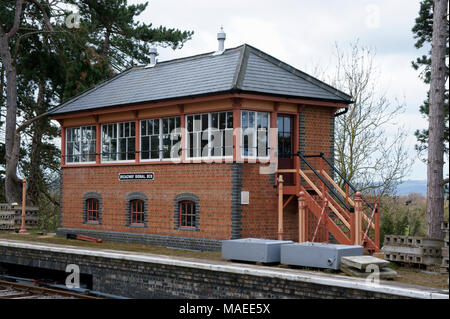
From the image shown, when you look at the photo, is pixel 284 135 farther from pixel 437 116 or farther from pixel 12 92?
pixel 12 92

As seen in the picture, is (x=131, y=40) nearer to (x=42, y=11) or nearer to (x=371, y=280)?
(x=42, y=11)

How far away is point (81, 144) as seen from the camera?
21.6 m

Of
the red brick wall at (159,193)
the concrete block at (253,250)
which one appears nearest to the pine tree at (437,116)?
the concrete block at (253,250)

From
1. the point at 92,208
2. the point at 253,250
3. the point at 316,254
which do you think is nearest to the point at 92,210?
the point at 92,208

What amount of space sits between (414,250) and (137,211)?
370 inches

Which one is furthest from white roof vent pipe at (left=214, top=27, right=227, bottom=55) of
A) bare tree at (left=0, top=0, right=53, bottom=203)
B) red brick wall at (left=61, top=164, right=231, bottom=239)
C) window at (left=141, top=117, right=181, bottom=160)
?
bare tree at (left=0, top=0, right=53, bottom=203)

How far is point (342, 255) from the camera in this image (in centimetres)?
1238

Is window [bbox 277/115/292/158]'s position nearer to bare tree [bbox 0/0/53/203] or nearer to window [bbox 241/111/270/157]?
→ window [bbox 241/111/270/157]

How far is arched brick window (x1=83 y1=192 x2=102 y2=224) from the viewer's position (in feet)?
67.9

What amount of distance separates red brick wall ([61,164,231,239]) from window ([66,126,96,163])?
1.28 feet

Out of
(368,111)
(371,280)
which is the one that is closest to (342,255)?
(371,280)

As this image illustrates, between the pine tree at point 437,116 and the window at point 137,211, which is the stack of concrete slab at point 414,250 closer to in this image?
the pine tree at point 437,116

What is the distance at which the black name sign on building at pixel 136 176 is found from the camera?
Result: 740 inches

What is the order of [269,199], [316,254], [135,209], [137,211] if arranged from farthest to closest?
[135,209], [137,211], [269,199], [316,254]
